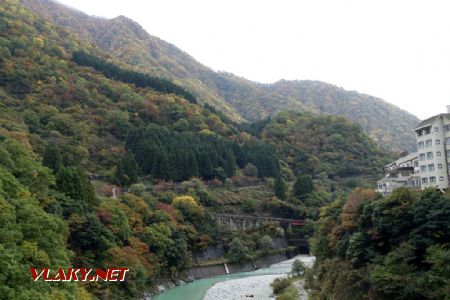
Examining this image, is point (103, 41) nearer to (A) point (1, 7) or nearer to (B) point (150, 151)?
(A) point (1, 7)

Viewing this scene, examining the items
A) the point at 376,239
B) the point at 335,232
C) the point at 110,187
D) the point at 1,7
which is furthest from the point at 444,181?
the point at 1,7

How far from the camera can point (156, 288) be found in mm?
38031

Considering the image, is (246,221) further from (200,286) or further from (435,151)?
(435,151)

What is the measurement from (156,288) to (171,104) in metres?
55.9

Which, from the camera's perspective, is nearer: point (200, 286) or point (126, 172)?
point (200, 286)

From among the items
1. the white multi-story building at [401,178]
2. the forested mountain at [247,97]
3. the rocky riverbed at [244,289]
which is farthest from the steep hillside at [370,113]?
the rocky riverbed at [244,289]

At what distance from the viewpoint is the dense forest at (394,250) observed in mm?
21453

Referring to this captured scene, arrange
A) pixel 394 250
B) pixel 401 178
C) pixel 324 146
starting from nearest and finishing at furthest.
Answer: pixel 394 250 < pixel 401 178 < pixel 324 146

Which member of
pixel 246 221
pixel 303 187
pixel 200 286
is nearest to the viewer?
pixel 200 286

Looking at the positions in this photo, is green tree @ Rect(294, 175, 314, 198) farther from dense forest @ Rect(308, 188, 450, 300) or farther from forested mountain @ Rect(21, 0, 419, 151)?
forested mountain @ Rect(21, 0, 419, 151)

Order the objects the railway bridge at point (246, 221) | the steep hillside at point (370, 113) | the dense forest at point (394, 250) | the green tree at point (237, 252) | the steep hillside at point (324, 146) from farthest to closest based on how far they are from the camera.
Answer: the steep hillside at point (370, 113)
the steep hillside at point (324, 146)
the railway bridge at point (246, 221)
the green tree at point (237, 252)
the dense forest at point (394, 250)

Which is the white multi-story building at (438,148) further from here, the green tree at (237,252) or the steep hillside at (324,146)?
the steep hillside at (324,146)

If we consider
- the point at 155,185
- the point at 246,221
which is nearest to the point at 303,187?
the point at 246,221

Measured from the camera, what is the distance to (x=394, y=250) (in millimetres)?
24312
